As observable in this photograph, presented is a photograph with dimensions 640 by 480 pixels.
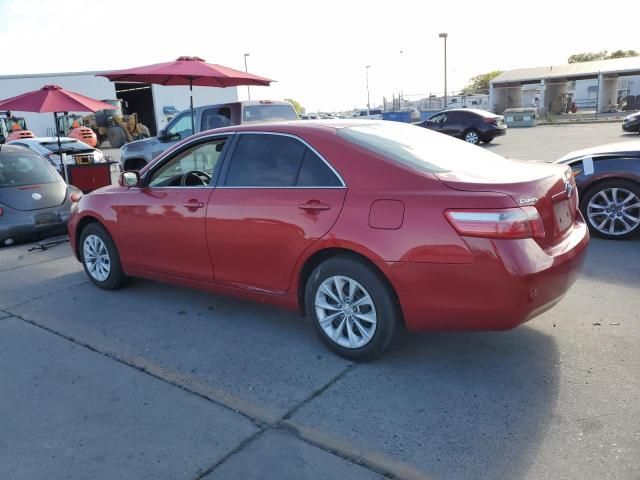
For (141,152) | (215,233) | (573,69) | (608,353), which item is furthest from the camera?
(573,69)

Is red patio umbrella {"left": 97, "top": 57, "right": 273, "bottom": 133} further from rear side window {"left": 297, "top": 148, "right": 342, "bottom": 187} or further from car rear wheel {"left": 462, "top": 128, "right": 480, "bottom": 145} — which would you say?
car rear wheel {"left": 462, "top": 128, "right": 480, "bottom": 145}

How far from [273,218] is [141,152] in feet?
30.0

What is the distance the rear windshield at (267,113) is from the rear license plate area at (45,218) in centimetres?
368

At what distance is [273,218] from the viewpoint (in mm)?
3984

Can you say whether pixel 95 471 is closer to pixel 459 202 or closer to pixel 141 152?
pixel 459 202

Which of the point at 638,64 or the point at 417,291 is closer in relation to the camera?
the point at 417,291

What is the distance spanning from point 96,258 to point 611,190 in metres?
5.79

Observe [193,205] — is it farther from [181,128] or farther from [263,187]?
[181,128]

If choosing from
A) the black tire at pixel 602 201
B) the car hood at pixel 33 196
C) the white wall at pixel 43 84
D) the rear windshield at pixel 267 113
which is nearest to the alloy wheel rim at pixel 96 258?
the car hood at pixel 33 196

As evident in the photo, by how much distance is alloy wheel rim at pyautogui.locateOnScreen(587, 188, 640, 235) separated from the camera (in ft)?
20.9

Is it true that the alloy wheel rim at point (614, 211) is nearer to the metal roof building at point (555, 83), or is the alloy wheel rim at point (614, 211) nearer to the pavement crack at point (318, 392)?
the pavement crack at point (318, 392)

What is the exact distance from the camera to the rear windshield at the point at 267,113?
1026 cm

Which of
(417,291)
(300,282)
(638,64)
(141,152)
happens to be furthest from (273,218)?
(638,64)

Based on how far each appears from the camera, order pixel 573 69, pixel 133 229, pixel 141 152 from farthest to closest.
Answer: pixel 573 69 < pixel 141 152 < pixel 133 229
